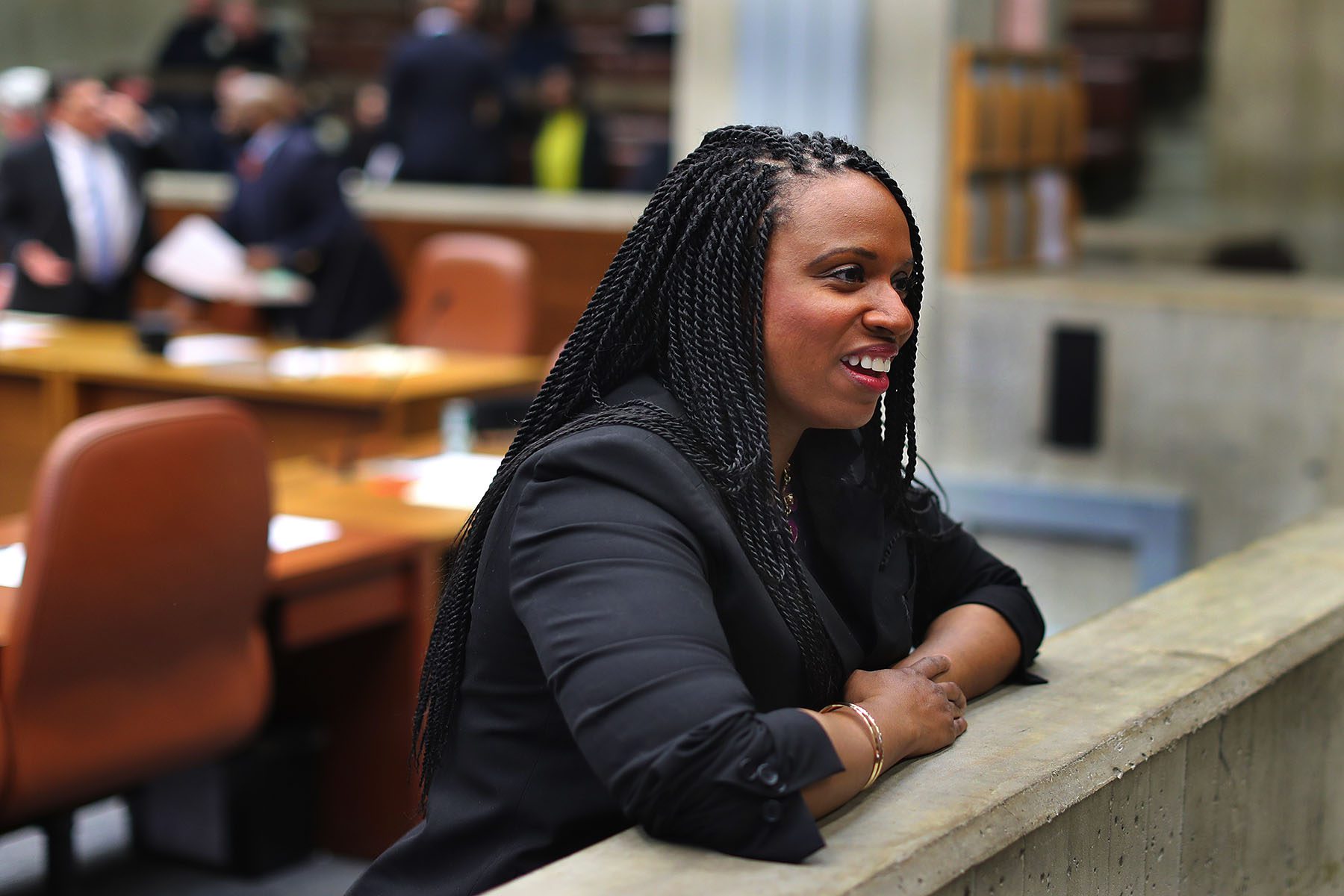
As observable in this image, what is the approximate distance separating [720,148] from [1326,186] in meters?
7.36

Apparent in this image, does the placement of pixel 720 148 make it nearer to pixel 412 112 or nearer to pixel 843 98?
pixel 843 98

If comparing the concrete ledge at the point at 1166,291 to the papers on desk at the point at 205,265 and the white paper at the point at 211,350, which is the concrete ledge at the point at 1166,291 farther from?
the papers on desk at the point at 205,265

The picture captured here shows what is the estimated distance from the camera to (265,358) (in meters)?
5.23

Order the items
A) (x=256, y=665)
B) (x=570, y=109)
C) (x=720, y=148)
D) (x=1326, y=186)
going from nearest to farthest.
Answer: (x=720, y=148) < (x=256, y=665) < (x=1326, y=186) < (x=570, y=109)

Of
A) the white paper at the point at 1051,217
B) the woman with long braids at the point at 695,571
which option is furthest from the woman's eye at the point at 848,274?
the white paper at the point at 1051,217

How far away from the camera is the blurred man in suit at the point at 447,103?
8.17 meters

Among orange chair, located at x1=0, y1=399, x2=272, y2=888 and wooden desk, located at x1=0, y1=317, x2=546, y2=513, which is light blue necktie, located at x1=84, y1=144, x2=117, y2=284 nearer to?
wooden desk, located at x1=0, y1=317, x2=546, y2=513

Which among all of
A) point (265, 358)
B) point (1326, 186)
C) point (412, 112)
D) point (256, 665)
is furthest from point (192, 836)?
point (1326, 186)

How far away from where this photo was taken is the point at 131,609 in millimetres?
2676

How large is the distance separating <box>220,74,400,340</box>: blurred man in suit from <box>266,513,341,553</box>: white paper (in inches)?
126

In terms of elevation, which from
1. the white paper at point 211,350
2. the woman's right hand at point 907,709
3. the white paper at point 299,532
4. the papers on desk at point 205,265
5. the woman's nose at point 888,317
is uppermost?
the woman's nose at point 888,317

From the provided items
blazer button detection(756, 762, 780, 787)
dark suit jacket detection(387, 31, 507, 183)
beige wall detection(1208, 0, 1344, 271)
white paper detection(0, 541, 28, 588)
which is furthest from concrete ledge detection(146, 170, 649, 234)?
blazer button detection(756, 762, 780, 787)

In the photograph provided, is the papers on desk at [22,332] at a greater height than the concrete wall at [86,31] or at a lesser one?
lesser

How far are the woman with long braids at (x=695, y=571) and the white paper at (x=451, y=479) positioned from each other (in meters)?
1.96
